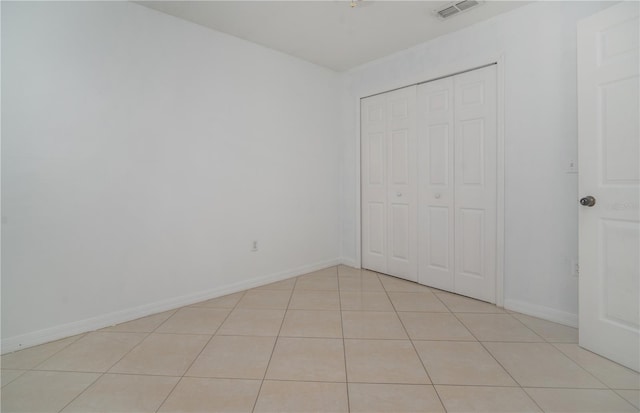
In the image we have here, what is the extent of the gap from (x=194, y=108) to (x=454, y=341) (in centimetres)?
Answer: 292

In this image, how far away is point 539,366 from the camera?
1840 millimetres

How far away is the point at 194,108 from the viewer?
2.89m

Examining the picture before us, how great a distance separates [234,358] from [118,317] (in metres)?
1.21

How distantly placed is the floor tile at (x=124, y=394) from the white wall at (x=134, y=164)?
2.88ft

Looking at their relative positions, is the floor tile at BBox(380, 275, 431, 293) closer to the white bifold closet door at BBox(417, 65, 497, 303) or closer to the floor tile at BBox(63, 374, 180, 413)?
the white bifold closet door at BBox(417, 65, 497, 303)

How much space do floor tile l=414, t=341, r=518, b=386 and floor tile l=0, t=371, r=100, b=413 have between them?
77.2 inches

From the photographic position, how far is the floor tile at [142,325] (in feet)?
7.75

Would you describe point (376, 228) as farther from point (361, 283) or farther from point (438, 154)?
point (438, 154)

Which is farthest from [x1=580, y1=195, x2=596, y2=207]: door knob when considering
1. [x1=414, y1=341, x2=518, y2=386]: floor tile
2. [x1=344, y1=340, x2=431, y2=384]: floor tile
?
[x1=344, y1=340, x2=431, y2=384]: floor tile

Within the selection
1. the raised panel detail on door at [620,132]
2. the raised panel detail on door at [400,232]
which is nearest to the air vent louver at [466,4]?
the raised panel detail on door at [620,132]

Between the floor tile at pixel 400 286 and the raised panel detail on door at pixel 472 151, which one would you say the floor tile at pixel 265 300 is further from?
the raised panel detail on door at pixel 472 151

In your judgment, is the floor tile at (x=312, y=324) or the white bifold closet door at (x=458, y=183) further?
the white bifold closet door at (x=458, y=183)

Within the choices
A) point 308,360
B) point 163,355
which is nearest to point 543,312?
point 308,360

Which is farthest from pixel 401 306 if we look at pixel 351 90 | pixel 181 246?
pixel 351 90
